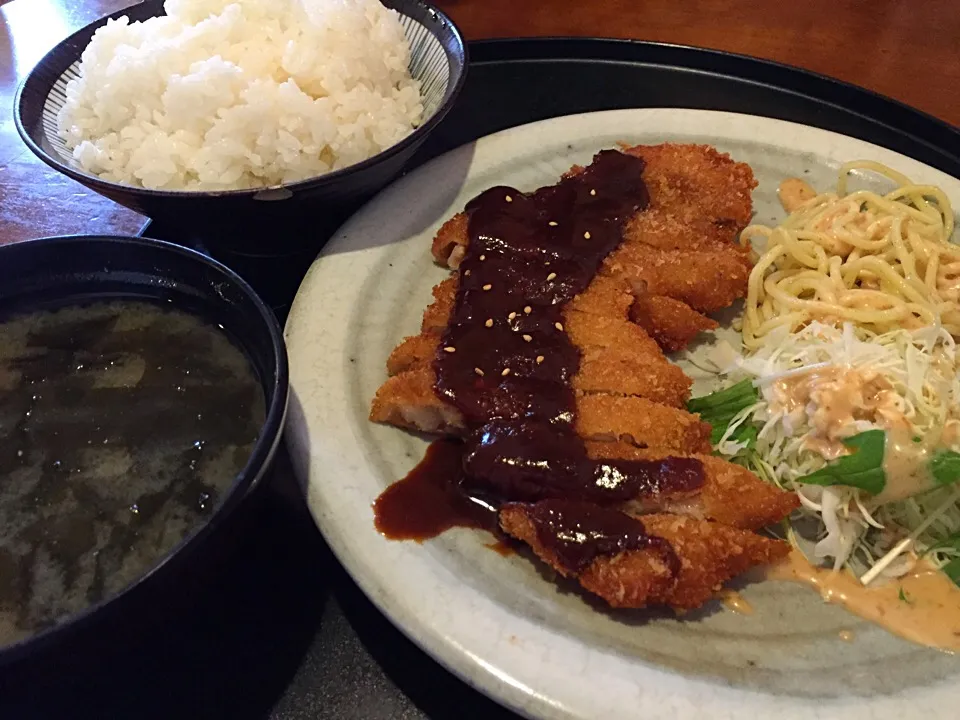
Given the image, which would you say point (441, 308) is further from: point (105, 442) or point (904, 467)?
point (904, 467)

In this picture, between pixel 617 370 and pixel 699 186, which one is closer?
pixel 617 370

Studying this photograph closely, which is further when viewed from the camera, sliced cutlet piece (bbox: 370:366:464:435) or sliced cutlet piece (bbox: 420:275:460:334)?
sliced cutlet piece (bbox: 420:275:460:334)

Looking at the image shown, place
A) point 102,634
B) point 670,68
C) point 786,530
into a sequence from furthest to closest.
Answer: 1. point 670,68
2. point 786,530
3. point 102,634

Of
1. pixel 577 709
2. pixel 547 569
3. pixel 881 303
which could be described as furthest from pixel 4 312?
pixel 881 303

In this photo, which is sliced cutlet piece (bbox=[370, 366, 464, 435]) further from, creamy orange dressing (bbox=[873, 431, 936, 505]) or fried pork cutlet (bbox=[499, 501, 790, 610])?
creamy orange dressing (bbox=[873, 431, 936, 505])

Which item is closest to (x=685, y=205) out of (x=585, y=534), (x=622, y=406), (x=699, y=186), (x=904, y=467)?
(x=699, y=186)

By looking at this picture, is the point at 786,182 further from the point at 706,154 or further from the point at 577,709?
the point at 577,709

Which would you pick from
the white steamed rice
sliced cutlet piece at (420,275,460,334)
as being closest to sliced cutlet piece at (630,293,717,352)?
sliced cutlet piece at (420,275,460,334)
